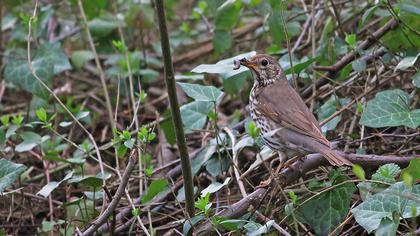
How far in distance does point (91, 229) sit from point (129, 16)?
2937mm

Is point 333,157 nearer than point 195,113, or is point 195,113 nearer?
point 333,157

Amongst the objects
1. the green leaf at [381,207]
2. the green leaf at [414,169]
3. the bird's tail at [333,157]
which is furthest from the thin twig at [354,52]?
the green leaf at [381,207]

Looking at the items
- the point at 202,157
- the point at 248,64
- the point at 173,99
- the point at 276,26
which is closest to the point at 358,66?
the point at 248,64

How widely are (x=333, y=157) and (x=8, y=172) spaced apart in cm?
168

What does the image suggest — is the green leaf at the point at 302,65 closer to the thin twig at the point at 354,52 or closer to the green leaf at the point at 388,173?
the thin twig at the point at 354,52

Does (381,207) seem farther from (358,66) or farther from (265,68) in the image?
(265,68)

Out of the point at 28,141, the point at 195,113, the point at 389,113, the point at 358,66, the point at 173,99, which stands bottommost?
the point at 28,141

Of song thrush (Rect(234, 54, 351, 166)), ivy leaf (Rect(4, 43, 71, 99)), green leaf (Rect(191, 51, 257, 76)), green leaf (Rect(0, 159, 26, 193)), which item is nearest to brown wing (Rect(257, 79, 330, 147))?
song thrush (Rect(234, 54, 351, 166))

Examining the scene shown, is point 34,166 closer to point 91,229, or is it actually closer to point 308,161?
point 91,229

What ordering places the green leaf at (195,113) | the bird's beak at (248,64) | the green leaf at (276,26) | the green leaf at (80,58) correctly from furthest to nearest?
the green leaf at (80,58) < the green leaf at (276,26) < the green leaf at (195,113) < the bird's beak at (248,64)

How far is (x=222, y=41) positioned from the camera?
579 centimetres

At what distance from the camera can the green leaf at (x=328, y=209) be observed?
3.67 m

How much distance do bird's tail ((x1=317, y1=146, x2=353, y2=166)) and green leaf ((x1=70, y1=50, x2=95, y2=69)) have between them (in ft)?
10.0

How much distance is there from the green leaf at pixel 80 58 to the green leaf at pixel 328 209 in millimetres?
3117
